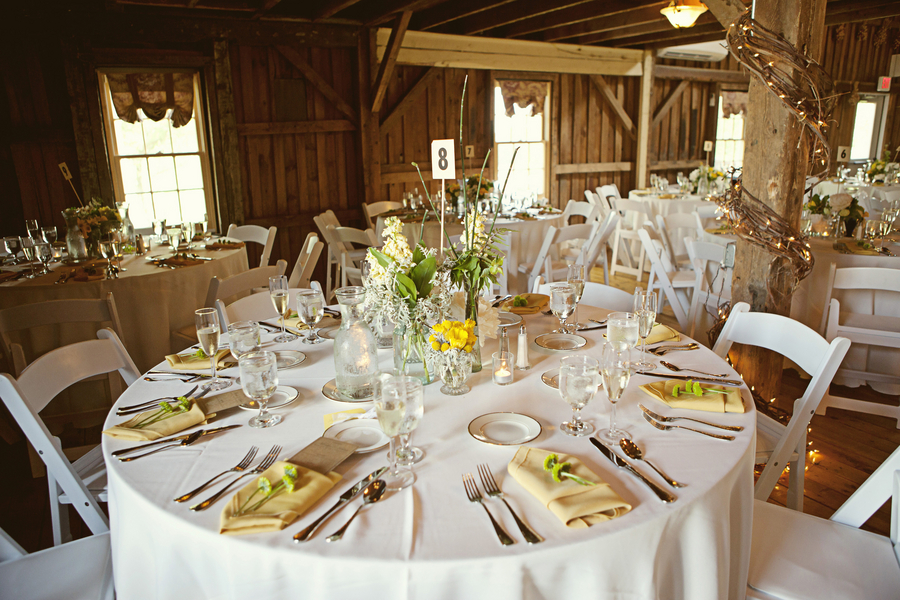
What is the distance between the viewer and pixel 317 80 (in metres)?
6.15

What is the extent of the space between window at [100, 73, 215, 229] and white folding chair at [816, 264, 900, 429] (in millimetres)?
5522

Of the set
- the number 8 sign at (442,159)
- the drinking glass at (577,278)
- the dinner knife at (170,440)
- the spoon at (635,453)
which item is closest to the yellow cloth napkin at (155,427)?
the dinner knife at (170,440)

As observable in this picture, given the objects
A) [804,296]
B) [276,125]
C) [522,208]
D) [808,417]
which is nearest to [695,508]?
[808,417]

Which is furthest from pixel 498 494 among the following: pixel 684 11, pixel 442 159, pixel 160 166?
pixel 160 166

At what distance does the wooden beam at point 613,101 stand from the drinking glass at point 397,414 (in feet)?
26.8

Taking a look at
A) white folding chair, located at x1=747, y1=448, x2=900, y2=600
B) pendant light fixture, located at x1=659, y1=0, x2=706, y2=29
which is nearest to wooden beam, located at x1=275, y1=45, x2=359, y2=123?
pendant light fixture, located at x1=659, y1=0, x2=706, y2=29

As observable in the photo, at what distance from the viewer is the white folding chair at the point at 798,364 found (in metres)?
1.78

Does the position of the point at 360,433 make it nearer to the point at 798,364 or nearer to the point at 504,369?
the point at 504,369

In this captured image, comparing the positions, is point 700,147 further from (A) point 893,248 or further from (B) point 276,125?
(B) point 276,125

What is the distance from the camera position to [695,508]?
1.19 metres

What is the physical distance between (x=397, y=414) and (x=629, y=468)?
53 centimetres

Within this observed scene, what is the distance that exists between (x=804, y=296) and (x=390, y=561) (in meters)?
3.49

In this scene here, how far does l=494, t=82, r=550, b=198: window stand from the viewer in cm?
787

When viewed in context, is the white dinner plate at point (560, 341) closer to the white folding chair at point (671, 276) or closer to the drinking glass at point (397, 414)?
the drinking glass at point (397, 414)
